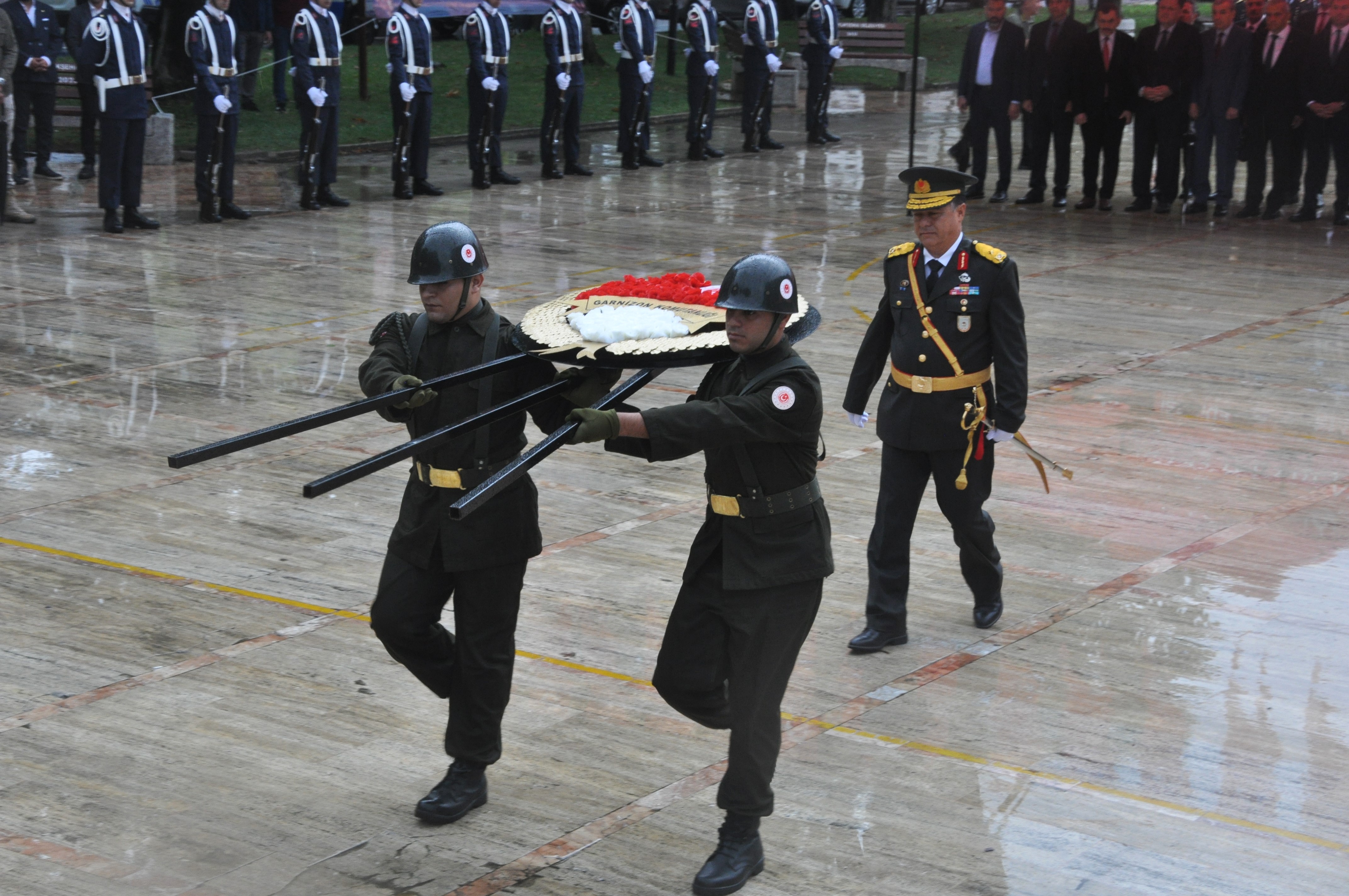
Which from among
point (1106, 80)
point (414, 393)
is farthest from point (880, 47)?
point (414, 393)

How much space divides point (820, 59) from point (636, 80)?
12.8ft

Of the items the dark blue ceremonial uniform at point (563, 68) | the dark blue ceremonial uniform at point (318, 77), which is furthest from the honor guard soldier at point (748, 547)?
the dark blue ceremonial uniform at point (563, 68)

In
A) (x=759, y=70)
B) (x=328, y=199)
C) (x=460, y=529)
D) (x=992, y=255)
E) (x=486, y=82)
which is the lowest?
(x=460, y=529)

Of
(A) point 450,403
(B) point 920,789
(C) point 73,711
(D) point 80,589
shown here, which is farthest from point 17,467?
(B) point 920,789

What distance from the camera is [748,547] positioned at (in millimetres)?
4523

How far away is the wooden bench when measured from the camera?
31.7 metres

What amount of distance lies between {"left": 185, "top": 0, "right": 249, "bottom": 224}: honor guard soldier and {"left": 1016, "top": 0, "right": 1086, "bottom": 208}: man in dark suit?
8670 millimetres

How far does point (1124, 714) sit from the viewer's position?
222 inches

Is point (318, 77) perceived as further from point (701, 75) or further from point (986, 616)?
point (986, 616)

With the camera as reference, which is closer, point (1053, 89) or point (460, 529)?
point (460, 529)

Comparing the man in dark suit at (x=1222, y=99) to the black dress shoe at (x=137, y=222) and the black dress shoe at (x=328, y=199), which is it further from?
the black dress shoe at (x=137, y=222)

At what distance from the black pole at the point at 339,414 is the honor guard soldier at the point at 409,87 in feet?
45.7

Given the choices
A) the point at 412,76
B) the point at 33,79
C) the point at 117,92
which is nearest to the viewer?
the point at 117,92

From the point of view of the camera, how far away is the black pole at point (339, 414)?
13.1ft
